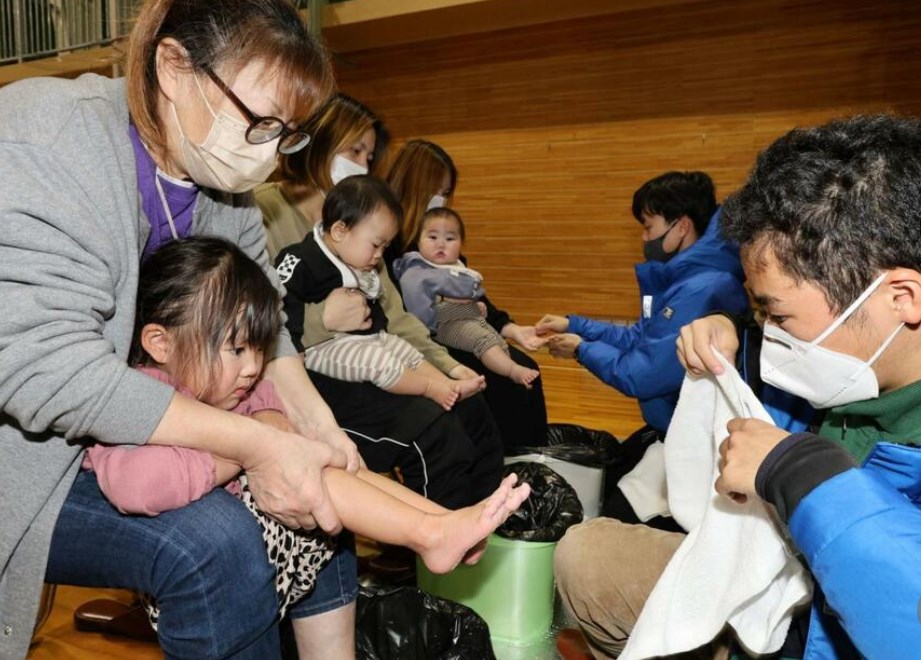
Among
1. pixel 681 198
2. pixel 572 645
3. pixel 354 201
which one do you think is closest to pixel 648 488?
pixel 572 645

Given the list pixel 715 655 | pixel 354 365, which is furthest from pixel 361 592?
pixel 715 655

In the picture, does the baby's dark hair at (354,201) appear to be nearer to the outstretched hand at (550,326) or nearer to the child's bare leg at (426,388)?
the child's bare leg at (426,388)

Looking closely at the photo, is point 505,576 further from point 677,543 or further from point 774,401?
point 774,401

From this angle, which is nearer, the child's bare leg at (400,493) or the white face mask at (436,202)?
the child's bare leg at (400,493)

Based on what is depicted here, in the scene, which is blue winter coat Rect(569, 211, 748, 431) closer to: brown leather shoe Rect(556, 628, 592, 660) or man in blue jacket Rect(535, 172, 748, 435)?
man in blue jacket Rect(535, 172, 748, 435)

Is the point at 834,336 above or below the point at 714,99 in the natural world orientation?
below

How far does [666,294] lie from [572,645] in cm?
110

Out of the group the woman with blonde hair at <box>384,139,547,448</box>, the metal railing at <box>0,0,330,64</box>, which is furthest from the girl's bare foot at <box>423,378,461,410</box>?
the metal railing at <box>0,0,330,64</box>

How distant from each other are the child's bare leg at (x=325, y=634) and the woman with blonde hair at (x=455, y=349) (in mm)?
1375

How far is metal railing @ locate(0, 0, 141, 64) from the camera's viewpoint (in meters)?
4.97

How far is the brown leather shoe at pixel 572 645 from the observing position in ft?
6.06

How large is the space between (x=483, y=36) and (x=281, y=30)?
168 inches

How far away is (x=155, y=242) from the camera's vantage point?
1.34 metres

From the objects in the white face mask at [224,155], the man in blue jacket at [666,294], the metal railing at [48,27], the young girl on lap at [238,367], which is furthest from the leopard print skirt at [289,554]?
the metal railing at [48,27]
